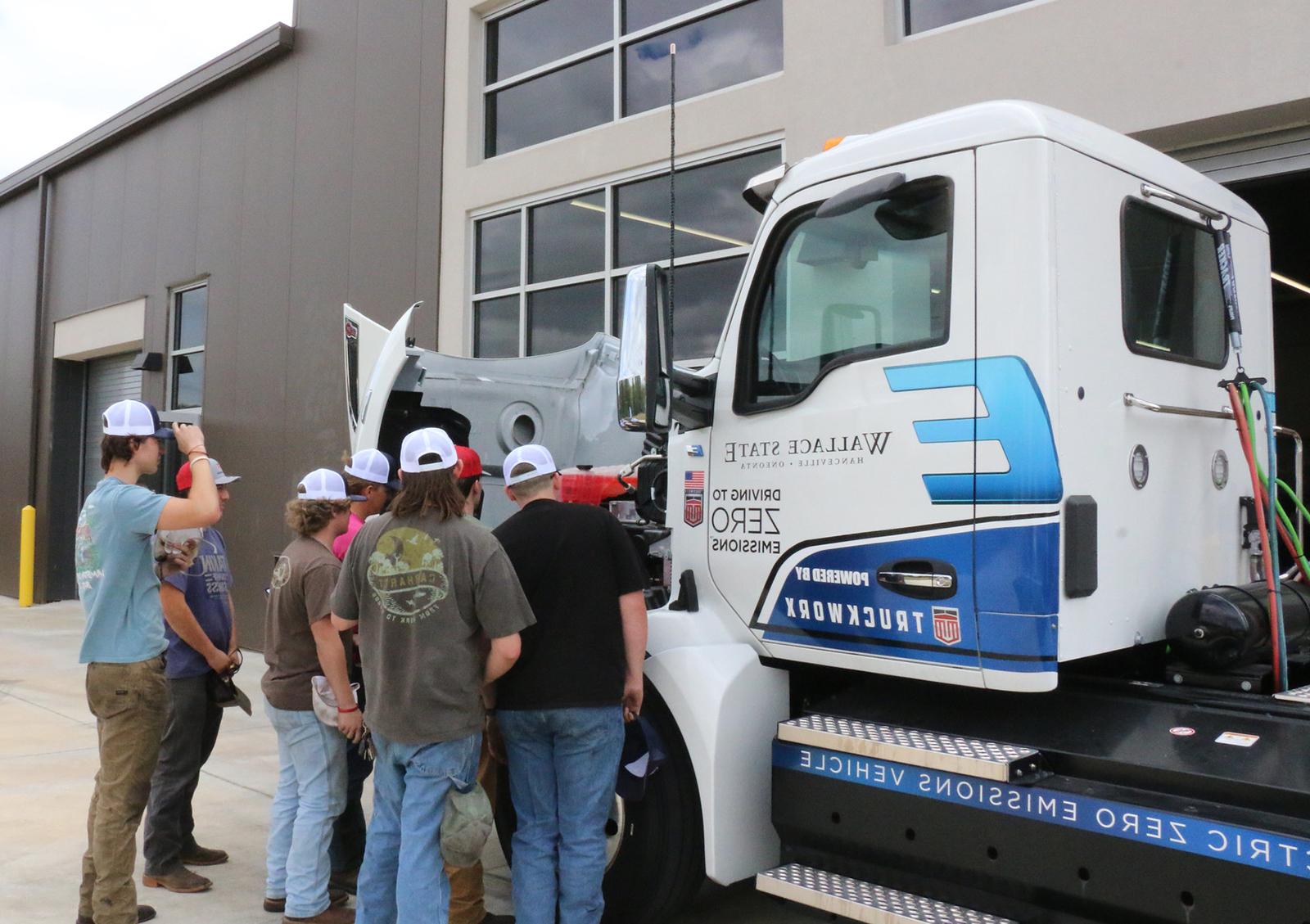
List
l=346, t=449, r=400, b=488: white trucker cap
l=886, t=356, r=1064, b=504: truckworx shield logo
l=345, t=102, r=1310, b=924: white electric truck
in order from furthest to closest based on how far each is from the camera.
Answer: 1. l=346, t=449, r=400, b=488: white trucker cap
2. l=886, t=356, r=1064, b=504: truckworx shield logo
3. l=345, t=102, r=1310, b=924: white electric truck

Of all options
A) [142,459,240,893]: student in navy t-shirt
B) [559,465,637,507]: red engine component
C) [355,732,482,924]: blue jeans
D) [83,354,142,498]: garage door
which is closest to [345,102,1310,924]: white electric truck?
[355,732,482,924]: blue jeans

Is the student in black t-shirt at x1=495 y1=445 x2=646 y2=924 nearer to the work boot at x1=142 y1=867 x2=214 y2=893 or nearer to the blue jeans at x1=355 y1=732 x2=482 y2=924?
the blue jeans at x1=355 y1=732 x2=482 y2=924

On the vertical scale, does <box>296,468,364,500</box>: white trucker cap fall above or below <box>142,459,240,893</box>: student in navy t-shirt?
above

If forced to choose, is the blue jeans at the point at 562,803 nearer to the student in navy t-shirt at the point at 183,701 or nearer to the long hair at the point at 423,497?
the long hair at the point at 423,497

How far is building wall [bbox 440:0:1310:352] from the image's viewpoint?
5738mm

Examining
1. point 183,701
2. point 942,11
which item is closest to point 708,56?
point 942,11

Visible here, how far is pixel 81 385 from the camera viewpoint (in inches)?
684

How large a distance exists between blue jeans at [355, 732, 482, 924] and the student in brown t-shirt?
0.47m

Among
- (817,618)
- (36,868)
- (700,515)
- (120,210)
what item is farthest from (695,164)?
(120,210)

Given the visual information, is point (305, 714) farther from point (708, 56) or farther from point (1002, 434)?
point (708, 56)

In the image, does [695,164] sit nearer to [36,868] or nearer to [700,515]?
[700,515]

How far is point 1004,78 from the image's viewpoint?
6617 mm

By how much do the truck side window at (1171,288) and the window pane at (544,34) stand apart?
668 centimetres

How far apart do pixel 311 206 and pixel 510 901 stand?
899 cm
